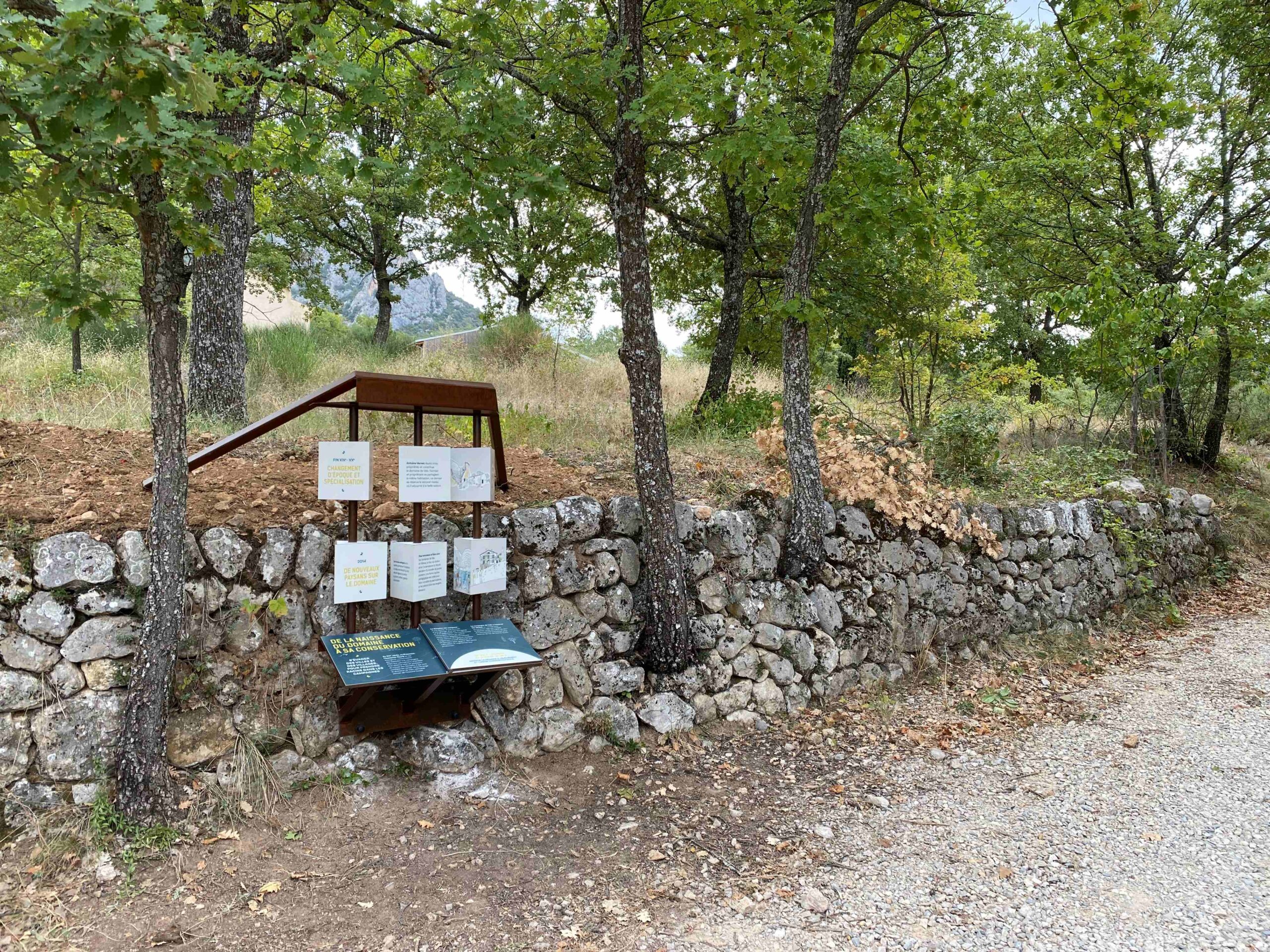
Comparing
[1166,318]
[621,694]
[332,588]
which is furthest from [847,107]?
[332,588]

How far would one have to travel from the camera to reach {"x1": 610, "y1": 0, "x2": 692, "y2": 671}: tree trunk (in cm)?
460

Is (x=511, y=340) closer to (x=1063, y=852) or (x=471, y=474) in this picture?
(x=471, y=474)

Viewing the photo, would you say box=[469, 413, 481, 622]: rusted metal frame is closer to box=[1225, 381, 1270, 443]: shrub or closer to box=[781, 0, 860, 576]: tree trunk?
box=[781, 0, 860, 576]: tree trunk

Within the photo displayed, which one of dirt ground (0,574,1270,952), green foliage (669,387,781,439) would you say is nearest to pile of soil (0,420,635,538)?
dirt ground (0,574,1270,952)

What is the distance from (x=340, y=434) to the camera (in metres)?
5.82

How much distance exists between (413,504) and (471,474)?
0.33 meters

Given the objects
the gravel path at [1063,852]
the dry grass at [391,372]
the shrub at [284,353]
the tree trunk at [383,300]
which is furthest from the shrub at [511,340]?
the gravel path at [1063,852]

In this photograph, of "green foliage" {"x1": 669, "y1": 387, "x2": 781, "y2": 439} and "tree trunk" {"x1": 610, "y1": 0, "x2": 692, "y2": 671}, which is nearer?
"tree trunk" {"x1": 610, "y1": 0, "x2": 692, "y2": 671}

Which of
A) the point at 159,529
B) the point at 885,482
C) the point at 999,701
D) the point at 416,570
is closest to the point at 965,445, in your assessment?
the point at 885,482

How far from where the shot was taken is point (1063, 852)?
11.8 feet

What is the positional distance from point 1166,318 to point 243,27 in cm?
1015

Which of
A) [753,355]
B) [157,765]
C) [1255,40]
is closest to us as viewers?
[157,765]

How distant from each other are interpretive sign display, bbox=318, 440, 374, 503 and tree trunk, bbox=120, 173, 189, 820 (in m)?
0.58

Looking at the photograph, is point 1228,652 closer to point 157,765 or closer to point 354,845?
point 354,845
